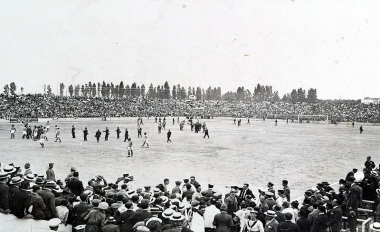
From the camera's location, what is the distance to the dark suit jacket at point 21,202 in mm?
7293

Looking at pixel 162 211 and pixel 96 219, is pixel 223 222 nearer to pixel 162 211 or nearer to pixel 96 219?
pixel 162 211

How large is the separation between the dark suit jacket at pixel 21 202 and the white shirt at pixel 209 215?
12.9 ft

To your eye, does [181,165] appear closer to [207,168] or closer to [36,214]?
[207,168]

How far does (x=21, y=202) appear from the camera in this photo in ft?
24.0

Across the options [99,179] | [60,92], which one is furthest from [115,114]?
[60,92]

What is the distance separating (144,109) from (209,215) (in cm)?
8714

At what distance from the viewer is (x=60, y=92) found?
182 meters

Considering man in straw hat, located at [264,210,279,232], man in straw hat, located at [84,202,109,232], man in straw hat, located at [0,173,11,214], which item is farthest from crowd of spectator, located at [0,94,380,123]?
man in straw hat, located at [264,210,279,232]

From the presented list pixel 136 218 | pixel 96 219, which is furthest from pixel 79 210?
pixel 136 218

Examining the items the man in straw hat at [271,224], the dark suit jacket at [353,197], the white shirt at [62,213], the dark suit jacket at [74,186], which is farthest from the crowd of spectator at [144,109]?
the man in straw hat at [271,224]

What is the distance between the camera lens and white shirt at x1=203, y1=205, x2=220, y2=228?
7.66 metres

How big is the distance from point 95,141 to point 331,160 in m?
19.7

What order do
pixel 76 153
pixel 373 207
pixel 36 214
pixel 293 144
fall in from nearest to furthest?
1. pixel 36 214
2. pixel 373 207
3. pixel 76 153
4. pixel 293 144

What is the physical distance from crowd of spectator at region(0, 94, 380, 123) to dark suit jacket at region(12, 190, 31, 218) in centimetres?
6140
